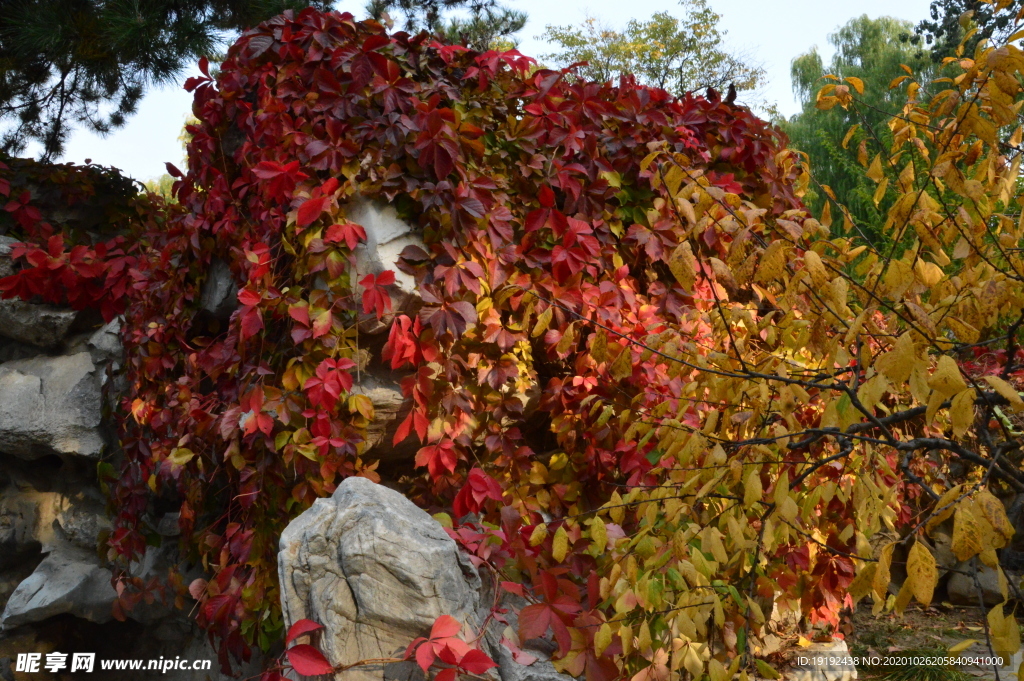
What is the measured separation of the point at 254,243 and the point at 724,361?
153 centimetres

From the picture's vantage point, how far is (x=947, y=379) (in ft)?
3.19

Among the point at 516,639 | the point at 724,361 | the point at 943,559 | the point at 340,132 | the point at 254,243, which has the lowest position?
the point at 943,559

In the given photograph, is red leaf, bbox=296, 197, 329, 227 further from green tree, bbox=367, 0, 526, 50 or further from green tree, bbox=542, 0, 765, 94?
green tree, bbox=542, 0, 765, 94

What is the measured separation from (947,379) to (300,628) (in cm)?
128

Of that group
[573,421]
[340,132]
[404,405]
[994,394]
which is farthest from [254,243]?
[994,394]

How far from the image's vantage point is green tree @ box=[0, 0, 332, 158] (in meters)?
3.91

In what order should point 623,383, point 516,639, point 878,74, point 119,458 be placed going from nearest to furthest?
point 516,639, point 623,383, point 119,458, point 878,74

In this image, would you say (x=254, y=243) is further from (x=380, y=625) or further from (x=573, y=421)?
(x=380, y=625)

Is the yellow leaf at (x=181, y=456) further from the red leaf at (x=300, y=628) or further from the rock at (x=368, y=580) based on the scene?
the red leaf at (x=300, y=628)

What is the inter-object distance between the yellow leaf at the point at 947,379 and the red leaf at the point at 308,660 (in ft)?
4.05

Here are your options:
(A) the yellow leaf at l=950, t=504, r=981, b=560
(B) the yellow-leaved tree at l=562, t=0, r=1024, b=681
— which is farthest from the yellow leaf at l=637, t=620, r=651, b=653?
(A) the yellow leaf at l=950, t=504, r=981, b=560

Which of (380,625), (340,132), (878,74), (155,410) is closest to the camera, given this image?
(380,625)

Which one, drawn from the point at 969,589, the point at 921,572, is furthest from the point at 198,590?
the point at 969,589

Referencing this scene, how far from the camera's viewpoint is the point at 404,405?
2.32 meters
